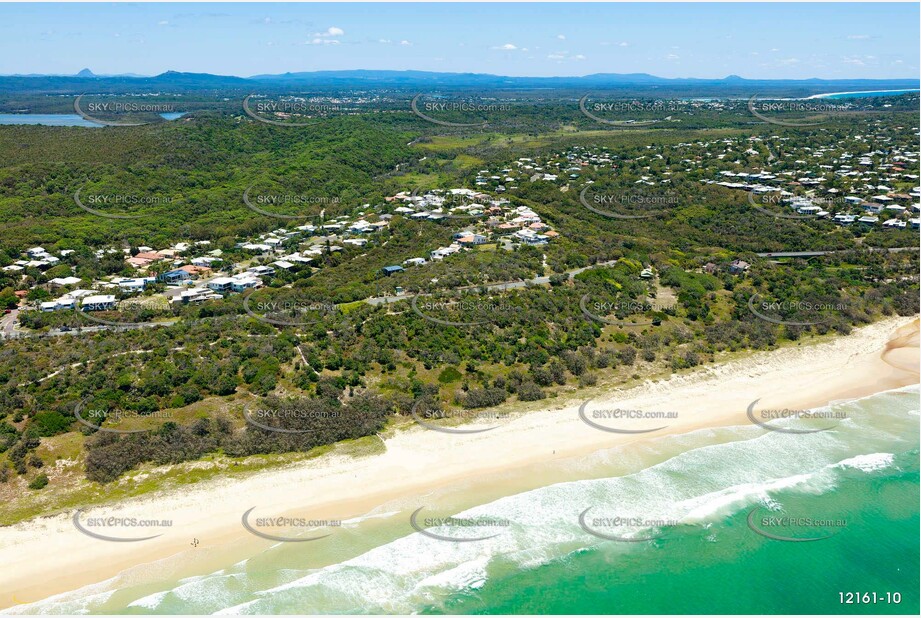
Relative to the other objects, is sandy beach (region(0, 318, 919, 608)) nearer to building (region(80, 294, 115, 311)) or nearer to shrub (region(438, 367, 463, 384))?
shrub (region(438, 367, 463, 384))

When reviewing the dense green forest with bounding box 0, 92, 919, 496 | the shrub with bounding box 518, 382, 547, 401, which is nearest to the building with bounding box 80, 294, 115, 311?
the dense green forest with bounding box 0, 92, 919, 496

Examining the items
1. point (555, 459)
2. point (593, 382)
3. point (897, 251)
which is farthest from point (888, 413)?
point (897, 251)

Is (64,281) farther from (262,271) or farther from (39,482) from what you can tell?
(39,482)

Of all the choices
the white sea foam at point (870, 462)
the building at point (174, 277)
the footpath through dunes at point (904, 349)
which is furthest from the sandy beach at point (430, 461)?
the building at point (174, 277)

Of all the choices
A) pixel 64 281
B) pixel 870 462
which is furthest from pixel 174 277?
pixel 870 462

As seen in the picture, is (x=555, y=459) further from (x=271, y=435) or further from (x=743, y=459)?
(x=271, y=435)

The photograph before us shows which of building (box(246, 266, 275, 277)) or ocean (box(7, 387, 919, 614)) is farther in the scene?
building (box(246, 266, 275, 277))

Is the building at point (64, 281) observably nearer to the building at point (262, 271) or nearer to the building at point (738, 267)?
the building at point (262, 271)
